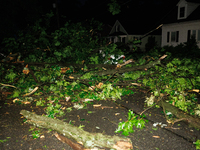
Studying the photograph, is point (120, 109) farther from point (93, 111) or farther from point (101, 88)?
point (101, 88)

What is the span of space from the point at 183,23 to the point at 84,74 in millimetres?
20423

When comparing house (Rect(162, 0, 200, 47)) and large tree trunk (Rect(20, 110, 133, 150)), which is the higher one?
house (Rect(162, 0, 200, 47))

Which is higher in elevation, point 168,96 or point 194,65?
point 194,65

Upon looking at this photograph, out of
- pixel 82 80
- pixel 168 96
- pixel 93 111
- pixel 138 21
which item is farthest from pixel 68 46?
pixel 138 21

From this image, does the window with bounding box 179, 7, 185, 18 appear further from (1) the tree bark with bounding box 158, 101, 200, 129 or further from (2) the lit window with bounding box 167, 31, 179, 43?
(1) the tree bark with bounding box 158, 101, 200, 129

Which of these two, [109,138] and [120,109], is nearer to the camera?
[109,138]

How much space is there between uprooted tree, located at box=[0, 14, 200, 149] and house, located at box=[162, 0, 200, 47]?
16.5m

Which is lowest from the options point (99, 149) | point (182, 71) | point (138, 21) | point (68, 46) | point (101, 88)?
point (99, 149)

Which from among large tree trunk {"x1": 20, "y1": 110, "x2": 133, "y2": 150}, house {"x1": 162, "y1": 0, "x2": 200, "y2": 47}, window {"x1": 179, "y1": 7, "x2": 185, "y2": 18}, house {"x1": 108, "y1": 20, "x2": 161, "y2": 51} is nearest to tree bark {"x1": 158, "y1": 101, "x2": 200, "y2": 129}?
large tree trunk {"x1": 20, "y1": 110, "x2": 133, "y2": 150}

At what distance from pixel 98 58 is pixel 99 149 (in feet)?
14.3

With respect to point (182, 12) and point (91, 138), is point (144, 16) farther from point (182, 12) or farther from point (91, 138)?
point (91, 138)

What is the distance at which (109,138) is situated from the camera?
2.40 m

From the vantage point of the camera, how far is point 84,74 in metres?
5.22

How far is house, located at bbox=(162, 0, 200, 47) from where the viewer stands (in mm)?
19469
